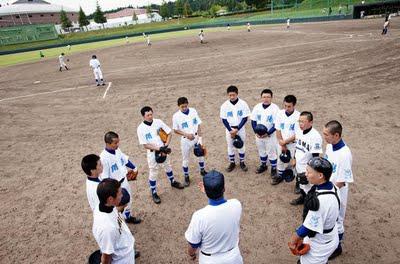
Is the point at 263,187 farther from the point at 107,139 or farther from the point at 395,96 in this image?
the point at 395,96

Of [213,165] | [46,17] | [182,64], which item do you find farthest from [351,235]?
[46,17]

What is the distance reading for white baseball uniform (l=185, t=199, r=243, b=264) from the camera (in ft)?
10.3

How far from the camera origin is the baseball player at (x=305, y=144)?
5.47 meters

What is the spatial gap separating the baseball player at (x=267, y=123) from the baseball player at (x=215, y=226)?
4095 millimetres

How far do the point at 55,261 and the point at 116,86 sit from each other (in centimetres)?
1449

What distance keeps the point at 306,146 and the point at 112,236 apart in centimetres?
408

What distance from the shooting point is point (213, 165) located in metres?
8.40

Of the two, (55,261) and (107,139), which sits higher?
(107,139)

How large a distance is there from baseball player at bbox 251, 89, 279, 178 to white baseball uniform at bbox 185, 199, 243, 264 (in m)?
4.08

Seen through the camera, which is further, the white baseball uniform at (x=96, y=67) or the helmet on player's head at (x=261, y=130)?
the white baseball uniform at (x=96, y=67)

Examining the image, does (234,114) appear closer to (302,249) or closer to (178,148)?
(178,148)

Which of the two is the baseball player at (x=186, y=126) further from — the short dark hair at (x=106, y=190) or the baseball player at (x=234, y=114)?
the short dark hair at (x=106, y=190)

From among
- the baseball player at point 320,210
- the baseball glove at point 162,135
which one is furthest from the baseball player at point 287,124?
the baseball player at point 320,210

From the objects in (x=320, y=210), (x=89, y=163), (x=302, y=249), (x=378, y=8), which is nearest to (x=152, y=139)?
(x=89, y=163)
